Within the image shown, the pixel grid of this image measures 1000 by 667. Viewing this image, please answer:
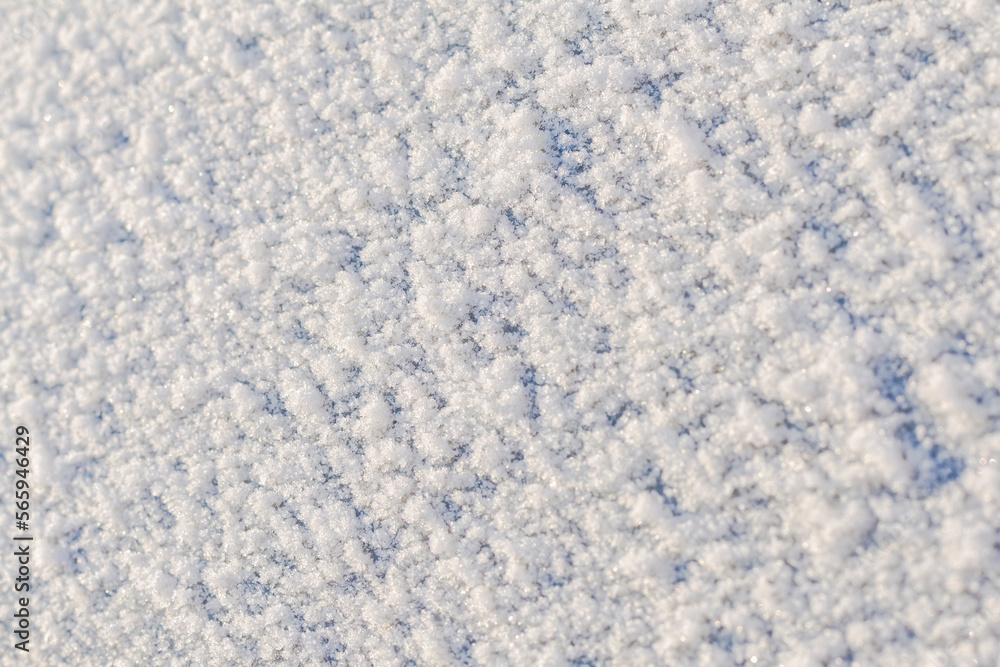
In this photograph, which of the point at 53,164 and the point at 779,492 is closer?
the point at 779,492

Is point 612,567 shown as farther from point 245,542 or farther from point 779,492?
point 245,542

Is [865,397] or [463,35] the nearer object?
[865,397]

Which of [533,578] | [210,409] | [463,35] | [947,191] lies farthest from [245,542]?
[947,191]

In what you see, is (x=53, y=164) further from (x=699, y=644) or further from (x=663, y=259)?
(x=699, y=644)

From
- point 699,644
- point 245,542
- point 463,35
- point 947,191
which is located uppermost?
point 463,35

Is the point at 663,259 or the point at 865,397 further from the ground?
the point at 663,259

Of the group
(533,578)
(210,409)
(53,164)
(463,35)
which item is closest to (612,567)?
(533,578)
